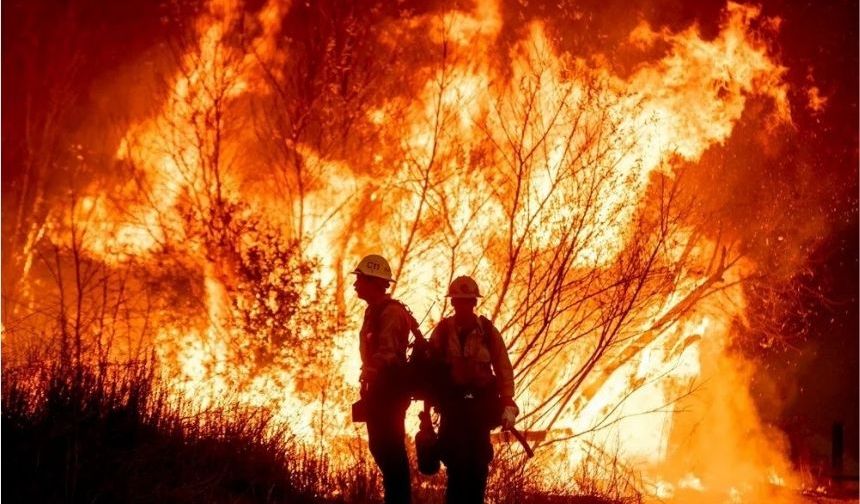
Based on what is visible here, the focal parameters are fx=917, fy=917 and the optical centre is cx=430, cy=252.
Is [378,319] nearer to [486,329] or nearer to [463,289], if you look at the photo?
[463,289]

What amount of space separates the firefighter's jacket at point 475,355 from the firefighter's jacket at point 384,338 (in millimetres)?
270

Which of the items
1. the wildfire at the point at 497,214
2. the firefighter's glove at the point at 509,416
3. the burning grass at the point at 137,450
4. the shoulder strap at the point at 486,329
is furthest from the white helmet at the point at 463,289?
the wildfire at the point at 497,214

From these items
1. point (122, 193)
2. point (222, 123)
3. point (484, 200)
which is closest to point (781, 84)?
point (484, 200)

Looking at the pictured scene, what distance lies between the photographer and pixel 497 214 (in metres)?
12.0

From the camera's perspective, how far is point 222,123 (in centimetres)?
1473

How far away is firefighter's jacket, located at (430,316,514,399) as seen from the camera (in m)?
7.02

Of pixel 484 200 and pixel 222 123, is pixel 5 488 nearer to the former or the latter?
pixel 484 200

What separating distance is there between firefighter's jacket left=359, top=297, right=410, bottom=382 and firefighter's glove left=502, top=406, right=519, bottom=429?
876 mm

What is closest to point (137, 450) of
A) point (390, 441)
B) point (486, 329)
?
point (390, 441)

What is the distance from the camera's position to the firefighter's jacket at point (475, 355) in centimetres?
702

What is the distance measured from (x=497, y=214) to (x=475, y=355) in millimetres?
5111

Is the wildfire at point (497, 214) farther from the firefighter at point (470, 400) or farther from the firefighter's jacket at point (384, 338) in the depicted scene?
the firefighter at point (470, 400)

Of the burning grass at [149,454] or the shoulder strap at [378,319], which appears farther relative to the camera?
the shoulder strap at [378,319]

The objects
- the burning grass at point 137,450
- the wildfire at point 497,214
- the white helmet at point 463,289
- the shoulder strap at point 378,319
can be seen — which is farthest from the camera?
the wildfire at point 497,214
